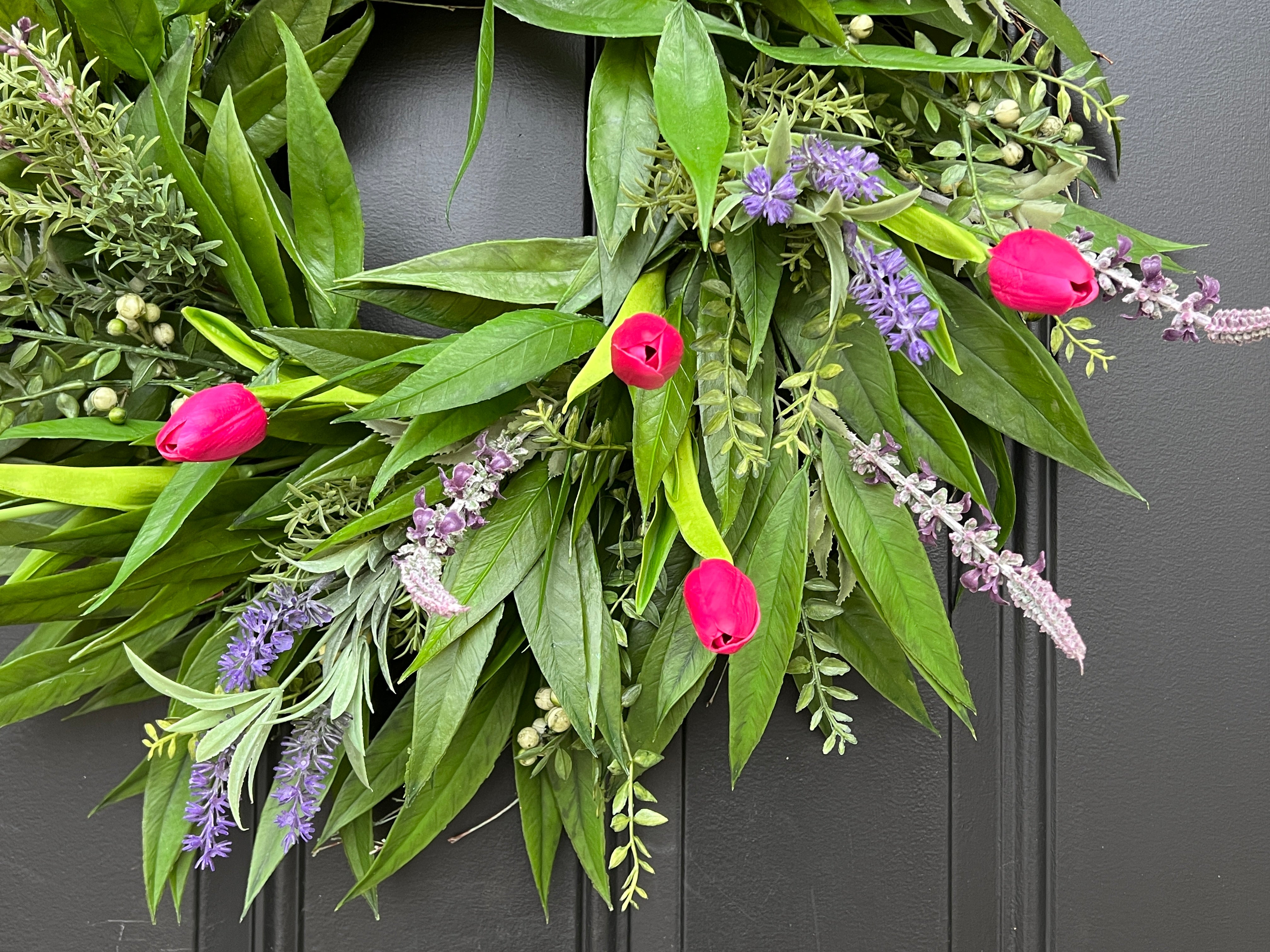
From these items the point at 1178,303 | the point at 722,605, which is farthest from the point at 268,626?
the point at 1178,303

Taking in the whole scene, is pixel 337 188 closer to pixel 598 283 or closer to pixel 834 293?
pixel 598 283

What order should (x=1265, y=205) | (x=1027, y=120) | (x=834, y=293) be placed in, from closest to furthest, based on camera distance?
→ (x=834, y=293) < (x=1027, y=120) < (x=1265, y=205)

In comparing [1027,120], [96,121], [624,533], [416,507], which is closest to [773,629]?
[624,533]

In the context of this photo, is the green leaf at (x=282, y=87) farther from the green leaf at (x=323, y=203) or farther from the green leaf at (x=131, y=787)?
the green leaf at (x=131, y=787)

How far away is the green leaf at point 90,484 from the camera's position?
0.45 metres

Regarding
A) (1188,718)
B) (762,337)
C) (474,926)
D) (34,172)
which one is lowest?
(474,926)

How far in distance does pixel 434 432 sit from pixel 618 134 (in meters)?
0.21

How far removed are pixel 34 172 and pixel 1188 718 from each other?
3.07ft

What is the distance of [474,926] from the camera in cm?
67

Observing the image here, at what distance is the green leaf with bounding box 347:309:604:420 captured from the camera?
0.40 meters

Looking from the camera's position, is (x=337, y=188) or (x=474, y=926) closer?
(x=337, y=188)

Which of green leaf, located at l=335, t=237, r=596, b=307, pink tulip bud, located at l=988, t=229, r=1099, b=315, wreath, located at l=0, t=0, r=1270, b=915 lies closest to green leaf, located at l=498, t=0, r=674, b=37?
wreath, located at l=0, t=0, r=1270, b=915

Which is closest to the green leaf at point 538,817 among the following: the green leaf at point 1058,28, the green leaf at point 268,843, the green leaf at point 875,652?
the green leaf at point 268,843

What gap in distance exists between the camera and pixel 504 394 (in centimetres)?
47
